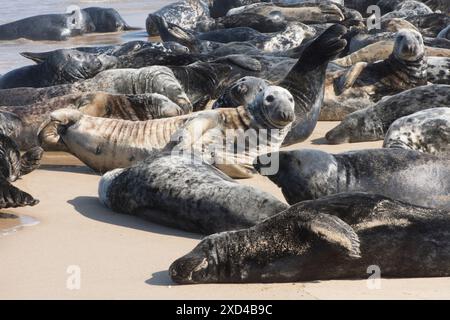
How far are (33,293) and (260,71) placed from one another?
6229 mm

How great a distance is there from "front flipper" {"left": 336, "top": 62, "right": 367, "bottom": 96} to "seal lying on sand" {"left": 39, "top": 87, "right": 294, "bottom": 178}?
6.75 ft

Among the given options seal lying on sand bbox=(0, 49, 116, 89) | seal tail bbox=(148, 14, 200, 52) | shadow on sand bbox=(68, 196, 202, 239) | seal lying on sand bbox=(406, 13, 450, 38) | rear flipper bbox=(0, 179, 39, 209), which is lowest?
seal lying on sand bbox=(406, 13, 450, 38)

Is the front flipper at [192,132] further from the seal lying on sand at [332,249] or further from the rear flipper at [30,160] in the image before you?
the seal lying on sand at [332,249]

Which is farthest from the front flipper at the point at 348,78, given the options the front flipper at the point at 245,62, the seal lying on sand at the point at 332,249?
the seal lying on sand at the point at 332,249

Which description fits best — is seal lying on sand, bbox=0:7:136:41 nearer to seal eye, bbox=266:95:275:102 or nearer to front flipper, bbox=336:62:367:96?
front flipper, bbox=336:62:367:96

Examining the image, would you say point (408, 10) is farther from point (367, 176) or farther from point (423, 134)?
point (367, 176)

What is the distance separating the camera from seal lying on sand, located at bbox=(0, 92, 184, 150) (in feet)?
27.5

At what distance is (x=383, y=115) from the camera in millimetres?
8406

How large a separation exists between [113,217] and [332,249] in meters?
2.02

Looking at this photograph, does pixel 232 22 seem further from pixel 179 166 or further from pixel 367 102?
pixel 179 166

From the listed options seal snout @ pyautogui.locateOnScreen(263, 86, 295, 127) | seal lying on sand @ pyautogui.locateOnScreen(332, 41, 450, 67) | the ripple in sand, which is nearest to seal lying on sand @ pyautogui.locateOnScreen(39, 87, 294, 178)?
seal snout @ pyautogui.locateOnScreen(263, 86, 295, 127)

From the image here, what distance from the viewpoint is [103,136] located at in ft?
24.9

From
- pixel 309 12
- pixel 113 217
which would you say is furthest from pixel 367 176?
pixel 309 12

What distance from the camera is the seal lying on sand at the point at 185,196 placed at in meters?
5.48
